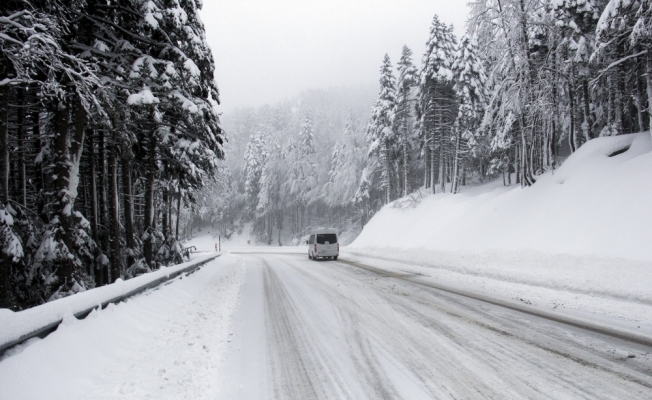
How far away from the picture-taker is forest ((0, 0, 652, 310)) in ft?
26.0

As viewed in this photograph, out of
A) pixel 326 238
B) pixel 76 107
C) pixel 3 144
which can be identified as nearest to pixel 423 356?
pixel 3 144

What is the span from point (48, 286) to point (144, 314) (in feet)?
14.3

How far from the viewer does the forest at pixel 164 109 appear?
794cm

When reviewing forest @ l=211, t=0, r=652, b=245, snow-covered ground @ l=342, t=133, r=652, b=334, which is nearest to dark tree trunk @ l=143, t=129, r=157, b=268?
snow-covered ground @ l=342, t=133, r=652, b=334

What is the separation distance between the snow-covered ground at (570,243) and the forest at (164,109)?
3188 mm

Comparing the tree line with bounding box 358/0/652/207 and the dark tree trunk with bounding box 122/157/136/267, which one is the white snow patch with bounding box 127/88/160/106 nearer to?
the dark tree trunk with bounding box 122/157/136/267

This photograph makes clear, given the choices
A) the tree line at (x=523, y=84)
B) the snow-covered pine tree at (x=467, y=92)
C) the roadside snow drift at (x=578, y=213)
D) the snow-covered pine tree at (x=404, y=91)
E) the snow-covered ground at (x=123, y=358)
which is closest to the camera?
the snow-covered ground at (x=123, y=358)

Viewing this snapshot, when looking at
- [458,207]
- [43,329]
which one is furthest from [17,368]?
[458,207]

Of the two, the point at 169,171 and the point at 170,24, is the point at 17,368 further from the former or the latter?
the point at 169,171

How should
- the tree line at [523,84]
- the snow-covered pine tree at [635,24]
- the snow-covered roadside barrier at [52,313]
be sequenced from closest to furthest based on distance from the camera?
the snow-covered roadside barrier at [52,313]
the snow-covered pine tree at [635,24]
the tree line at [523,84]

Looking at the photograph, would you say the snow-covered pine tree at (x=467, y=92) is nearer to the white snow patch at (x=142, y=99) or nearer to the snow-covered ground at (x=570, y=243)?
the snow-covered ground at (x=570, y=243)

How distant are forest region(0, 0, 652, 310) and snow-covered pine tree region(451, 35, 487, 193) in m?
0.16

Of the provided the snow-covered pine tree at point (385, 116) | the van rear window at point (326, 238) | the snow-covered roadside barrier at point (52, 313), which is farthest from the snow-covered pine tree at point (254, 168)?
the snow-covered roadside barrier at point (52, 313)

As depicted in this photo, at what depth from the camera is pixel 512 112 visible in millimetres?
19812
